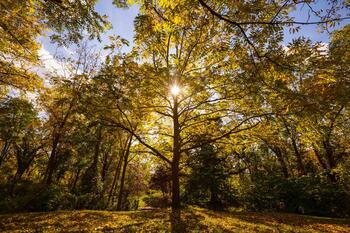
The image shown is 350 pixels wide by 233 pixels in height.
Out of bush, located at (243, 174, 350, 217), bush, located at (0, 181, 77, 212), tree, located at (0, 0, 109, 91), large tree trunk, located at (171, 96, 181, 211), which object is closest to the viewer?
tree, located at (0, 0, 109, 91)

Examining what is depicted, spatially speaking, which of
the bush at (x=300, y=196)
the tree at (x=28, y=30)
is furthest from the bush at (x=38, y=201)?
the bush at (x=300, y=196)

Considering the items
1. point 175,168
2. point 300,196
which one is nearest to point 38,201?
point 175,168

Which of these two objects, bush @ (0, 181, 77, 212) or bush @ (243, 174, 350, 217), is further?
bush @ (243, 174, 350, 217)

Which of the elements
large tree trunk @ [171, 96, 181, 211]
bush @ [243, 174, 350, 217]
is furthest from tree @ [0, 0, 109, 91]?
bush @ [243, 174, 350, 217]

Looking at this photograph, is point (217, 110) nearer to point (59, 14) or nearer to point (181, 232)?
point (181, 232)

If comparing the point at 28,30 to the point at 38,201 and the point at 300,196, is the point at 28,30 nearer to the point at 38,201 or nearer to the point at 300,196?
the point at 38,201

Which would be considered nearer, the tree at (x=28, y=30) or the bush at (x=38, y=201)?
the tree at (x=28, y=30)

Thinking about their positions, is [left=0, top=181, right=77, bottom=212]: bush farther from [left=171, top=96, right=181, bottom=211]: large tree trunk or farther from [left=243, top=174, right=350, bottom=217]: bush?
[left=243, top=174, right=350, bottom=217]: bush

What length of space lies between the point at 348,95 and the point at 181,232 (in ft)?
26.2

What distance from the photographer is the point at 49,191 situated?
540 inches

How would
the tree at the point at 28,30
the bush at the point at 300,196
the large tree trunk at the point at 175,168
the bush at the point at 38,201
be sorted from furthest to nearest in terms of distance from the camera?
the bush at the point at 300,196 < the bush at the point at 38,201 < the large tree trunk at the point at 175,168 < the tree at the point at 28,30

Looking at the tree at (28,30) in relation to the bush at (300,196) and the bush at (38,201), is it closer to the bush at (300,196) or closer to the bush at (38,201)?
the bush at (38,201)

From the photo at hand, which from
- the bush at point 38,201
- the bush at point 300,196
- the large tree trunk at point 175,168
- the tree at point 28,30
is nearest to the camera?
the tree at point 28,30

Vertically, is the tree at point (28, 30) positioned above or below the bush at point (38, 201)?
above
